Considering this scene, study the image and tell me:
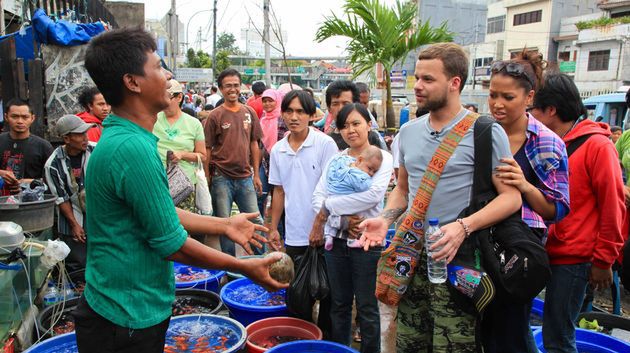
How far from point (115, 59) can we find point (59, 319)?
291 cm

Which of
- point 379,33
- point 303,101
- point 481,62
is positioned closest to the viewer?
point 303,101

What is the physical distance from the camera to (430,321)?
2.54 metres

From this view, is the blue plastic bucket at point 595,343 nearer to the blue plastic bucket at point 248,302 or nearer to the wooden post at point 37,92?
the blue plastic bucket at point 248,302

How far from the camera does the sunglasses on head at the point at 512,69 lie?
2.56 m

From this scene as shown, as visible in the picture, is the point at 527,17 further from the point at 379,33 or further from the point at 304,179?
the point at 304,179

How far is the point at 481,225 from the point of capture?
7.19 feet

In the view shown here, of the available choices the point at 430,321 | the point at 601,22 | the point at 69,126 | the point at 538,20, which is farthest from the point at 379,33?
the point at 538,20

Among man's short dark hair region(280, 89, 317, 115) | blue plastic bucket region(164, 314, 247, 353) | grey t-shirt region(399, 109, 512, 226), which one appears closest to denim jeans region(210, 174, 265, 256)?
man's short dark hair region(280, 89, 317, 115)

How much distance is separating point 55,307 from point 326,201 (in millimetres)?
2438

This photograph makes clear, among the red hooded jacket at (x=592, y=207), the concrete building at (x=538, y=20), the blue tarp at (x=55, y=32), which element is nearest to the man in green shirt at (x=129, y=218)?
the red hooded jacket at (x=592, y=207)

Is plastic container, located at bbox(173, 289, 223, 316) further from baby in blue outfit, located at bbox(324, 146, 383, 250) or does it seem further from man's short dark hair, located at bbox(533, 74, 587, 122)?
man's short dark hair, located at bbox(533, 74, 587, 122)

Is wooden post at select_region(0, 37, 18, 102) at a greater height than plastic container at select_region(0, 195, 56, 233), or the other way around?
wooden post at select_region(0, 37, 18, 102)

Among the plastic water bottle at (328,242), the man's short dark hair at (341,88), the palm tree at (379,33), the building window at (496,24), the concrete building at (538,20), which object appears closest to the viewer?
the plastic water bottle at (328,242)

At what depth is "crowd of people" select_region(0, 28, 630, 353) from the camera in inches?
70.8
